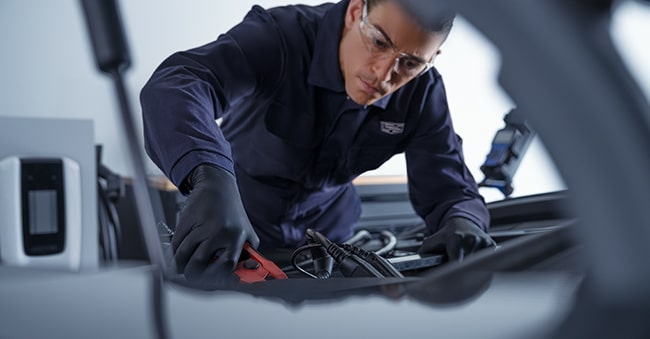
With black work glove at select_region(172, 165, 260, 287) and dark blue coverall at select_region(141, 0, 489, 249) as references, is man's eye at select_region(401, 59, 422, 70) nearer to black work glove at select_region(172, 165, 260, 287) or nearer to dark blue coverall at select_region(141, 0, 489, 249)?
dark blue coverall at select_region(141, 0, 489, 249)

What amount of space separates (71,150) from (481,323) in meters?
1.36

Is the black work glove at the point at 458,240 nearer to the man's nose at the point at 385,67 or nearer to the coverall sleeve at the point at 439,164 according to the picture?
the coverall sleeve at the point at 439,164

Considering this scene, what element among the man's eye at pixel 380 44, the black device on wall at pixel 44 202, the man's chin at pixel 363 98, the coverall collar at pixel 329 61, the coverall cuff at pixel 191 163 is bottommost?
the black device on wall at pixel 44 202

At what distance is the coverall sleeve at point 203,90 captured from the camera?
942 mm

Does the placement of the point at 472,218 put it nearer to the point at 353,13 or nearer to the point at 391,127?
the point at 391,127

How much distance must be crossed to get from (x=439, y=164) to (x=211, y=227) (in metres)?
0.87

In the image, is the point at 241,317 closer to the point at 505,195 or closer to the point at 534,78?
the point at 534,78

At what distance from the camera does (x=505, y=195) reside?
64.4 inches

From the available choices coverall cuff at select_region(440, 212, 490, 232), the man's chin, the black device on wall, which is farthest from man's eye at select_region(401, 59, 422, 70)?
the black device on wall

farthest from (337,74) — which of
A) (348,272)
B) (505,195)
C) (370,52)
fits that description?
(348,272)

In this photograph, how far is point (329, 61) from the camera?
140 centimetres

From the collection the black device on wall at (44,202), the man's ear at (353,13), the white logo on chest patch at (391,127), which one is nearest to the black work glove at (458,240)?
the white logo on chest patch at (391,127)

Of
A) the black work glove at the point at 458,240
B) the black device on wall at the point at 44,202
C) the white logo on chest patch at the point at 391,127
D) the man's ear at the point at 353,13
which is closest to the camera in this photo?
the black work glove at the point at 458,240

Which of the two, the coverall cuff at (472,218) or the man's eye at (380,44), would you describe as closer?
the man's eye at (380,44)
